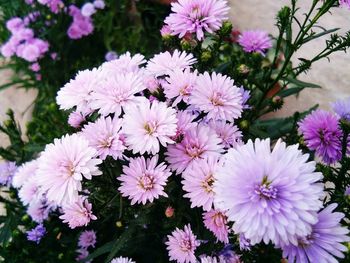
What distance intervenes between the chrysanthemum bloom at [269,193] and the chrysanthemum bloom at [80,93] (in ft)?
1.01

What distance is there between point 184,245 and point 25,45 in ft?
3.89

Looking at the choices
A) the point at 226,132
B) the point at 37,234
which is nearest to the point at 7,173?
the point at 37,234

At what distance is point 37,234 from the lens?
0.95 metres

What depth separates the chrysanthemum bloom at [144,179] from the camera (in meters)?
0.62

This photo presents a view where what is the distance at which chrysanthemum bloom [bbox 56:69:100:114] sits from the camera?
692 mm

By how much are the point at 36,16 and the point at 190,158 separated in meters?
1.30

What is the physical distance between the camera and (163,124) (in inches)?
24.1

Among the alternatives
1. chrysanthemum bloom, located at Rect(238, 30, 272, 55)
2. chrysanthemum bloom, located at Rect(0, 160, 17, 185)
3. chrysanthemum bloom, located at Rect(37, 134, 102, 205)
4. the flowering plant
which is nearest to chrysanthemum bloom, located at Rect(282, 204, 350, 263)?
the flowering plant

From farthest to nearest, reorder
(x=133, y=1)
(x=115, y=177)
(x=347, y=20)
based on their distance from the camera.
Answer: (x=133, y=1)
(x=347, y=20)
(x=115, y=177)

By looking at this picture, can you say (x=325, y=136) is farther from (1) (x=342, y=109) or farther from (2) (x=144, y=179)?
(2) (x=144, y=179)

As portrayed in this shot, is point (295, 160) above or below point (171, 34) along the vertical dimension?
below

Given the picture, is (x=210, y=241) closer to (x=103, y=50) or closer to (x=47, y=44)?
(x=47, y=44)

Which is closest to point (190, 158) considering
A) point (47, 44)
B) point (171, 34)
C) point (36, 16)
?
point (171, 34)

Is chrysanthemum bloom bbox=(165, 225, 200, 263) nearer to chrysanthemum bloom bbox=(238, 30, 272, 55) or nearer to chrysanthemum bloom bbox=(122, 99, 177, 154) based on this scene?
chrysanthemum bloom bbox=(122, 99, 177, 154)
